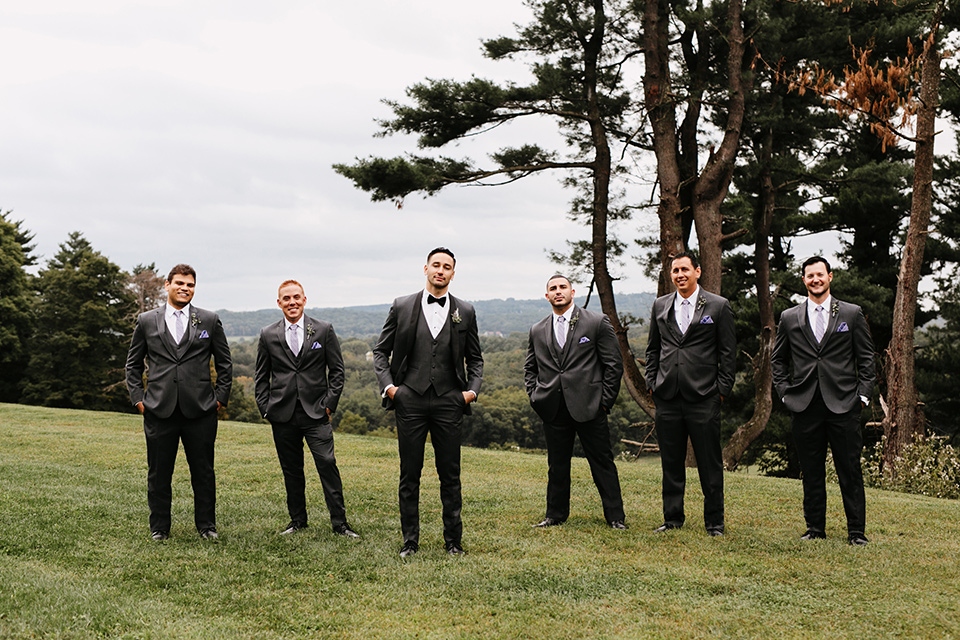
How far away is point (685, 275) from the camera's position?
6.57 m

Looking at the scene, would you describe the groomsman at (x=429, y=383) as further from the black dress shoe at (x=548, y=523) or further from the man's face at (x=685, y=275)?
the man's face at (x=685, y=275)

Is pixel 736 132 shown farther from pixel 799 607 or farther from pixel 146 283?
pixel 146 283

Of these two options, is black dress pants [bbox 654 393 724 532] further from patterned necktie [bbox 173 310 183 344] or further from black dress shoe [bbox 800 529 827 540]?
patterned necktie [bbox 173 310 183 344]

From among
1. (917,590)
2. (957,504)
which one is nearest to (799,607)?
(917,590)

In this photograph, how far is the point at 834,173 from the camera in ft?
61.0

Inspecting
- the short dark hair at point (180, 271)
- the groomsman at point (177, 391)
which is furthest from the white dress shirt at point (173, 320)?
the short dark hair at point (180, 271)

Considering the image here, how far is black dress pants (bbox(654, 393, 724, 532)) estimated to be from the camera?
6.53 m

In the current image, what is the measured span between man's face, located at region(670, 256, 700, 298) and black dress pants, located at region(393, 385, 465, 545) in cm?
222

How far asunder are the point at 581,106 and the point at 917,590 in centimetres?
1414

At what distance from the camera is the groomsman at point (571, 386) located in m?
6.71

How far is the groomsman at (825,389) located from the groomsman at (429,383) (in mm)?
2819

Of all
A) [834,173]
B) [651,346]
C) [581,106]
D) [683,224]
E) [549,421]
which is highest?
[581,106]

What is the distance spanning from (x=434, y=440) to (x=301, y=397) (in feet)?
4.42

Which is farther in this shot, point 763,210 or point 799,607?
point 763,210
